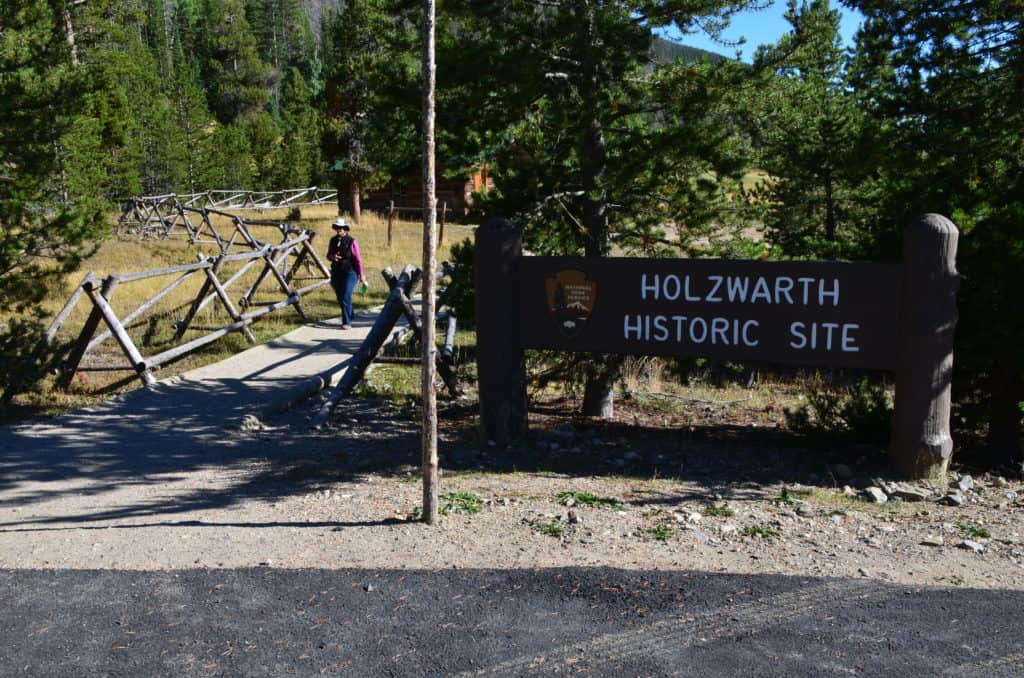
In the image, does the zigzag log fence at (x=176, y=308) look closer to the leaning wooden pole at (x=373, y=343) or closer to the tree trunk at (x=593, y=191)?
the leaning wooden pole at (x=373, y=343)

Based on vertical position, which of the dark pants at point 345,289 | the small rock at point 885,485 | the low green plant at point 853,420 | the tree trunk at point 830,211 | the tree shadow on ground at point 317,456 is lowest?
the tree shadow on ground at point 317,456

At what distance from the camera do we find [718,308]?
751 centimetres

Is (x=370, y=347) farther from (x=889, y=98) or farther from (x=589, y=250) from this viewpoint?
(x=889, y=98)

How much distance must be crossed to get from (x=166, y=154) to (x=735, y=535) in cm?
4970

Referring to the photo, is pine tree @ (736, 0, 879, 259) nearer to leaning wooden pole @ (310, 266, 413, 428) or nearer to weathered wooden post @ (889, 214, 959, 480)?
weathered wooden post @ (889, 214, 959, 480)

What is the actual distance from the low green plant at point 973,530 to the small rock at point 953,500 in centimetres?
49

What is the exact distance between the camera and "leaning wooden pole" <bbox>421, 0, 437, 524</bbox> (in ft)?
18.5

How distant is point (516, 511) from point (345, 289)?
9566 millimetres

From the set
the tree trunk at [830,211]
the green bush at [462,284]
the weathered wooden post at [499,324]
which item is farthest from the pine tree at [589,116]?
the tree trunk at [830,211]

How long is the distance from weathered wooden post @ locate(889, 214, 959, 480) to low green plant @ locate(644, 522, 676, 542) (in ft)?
7.63

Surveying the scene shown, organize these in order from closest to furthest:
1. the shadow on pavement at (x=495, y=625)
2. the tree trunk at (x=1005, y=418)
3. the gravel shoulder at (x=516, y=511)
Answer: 1. the shadow on pavement at (x=495, y=625)
2. the gravel shoulder at (x=516, y=511)
3. the tree trunk at (x=1005, y=418)

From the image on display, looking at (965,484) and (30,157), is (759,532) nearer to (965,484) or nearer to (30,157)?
(965,484)

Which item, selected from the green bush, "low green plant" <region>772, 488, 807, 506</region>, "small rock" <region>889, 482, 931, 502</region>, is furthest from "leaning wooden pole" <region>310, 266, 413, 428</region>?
"small rock" <region>889, 482, 931, 502</region>

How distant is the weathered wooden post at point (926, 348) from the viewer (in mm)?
6762
